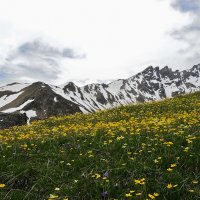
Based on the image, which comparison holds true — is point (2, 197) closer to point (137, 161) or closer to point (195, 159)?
point (137, 161)

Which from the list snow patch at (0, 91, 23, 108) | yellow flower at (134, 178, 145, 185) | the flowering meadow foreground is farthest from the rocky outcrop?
snow patch at (0, 91, 23, 108)

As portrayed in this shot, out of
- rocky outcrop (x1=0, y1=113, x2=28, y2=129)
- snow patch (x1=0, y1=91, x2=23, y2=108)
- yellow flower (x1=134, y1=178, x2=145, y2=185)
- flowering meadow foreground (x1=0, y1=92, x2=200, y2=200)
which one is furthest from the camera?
snow patch (x1=0, y1=91, x2=23, y2=108)

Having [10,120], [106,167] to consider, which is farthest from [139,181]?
[10,120]

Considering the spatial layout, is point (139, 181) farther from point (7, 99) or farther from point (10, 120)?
point (7, 99)

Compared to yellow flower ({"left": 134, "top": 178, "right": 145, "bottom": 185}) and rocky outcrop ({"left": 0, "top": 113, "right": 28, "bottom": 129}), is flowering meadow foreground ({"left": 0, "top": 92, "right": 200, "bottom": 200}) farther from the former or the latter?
rocky outcrop ({"left": 0, "top": 113, "right": 28, "bottom": 129})

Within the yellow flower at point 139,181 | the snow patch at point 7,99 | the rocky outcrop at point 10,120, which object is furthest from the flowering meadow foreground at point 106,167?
the snow patch at point 7,99

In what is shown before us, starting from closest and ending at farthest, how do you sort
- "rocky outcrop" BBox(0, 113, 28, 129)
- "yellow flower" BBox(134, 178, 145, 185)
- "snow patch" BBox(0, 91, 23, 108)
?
"yellow flower" BBox(134, 178, 145, 185)
"rocky outcrop" BBox(0, 113, 28, 129)
"snow patch" BBox(0, 91, 23, 108)

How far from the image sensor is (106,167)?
9.33 m

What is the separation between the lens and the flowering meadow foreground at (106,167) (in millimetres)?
7938

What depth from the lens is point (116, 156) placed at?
10.3 metres

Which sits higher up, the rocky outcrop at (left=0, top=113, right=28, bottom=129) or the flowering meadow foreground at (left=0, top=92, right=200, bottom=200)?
the rocky outcrop at (left=0, top=113, right=28, bottom=129)

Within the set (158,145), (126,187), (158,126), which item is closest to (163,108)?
(158,126)

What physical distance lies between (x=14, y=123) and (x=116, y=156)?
85.8 feet

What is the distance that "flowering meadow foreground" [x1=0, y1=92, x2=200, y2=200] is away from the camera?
7938 mm
